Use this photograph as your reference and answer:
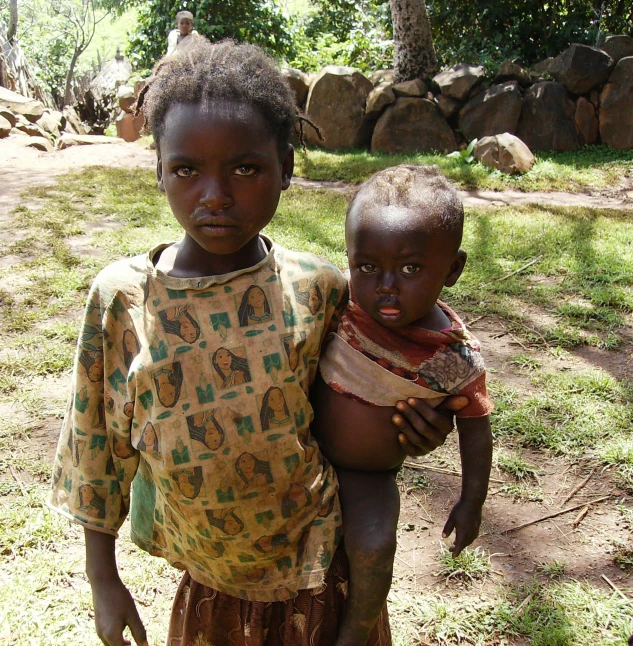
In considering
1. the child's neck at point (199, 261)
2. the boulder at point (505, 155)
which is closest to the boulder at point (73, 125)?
the boulder at point (505, 155)

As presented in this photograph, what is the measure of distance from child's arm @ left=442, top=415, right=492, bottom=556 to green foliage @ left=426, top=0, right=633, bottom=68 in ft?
32.4

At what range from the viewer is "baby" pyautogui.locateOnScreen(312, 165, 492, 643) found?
4.51 feet

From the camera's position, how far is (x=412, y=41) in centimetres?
952

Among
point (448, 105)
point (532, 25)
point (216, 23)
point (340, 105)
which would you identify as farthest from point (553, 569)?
point (216, 23)

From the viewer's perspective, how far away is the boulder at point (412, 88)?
9398 millimetres

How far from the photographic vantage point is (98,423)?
1320mm

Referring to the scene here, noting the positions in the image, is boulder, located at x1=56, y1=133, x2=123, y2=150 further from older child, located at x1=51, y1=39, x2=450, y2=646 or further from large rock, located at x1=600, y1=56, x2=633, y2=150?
older child, located at x1=51, y1=39, x2=450, y2=646

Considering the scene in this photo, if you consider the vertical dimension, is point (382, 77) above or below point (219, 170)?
below

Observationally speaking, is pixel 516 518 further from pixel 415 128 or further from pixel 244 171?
pixel 415 128

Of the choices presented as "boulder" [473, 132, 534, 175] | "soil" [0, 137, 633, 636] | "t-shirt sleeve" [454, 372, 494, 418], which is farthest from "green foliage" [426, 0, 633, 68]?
"t-shirt sleeve" [454, 372, 494, 418]

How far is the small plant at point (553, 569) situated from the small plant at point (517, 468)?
18.2 inches

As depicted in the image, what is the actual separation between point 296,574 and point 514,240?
14.9 ft

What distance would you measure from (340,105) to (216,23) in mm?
4279

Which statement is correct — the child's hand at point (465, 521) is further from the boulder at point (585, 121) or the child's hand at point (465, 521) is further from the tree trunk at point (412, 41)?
the tree trunk at point (412, 41)
